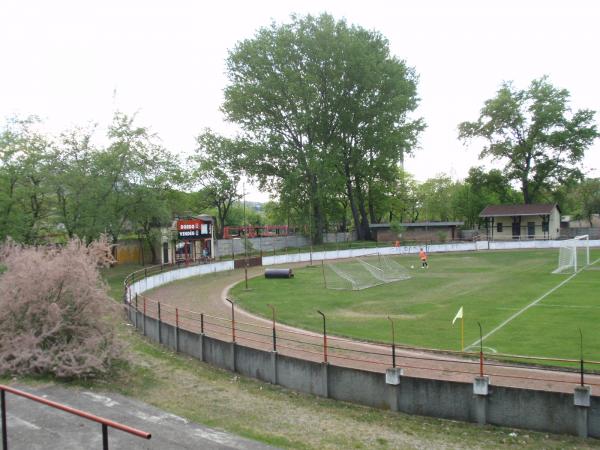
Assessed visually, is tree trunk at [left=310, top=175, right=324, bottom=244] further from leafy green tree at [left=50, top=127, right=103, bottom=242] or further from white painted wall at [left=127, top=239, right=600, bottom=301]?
leafy green tree at [left=50, top=127, right=103, bottom=242]

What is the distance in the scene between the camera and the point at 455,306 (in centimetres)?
2538

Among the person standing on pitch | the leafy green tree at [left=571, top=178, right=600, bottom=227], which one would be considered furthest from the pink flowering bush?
the leafy green tree at [left=571, top=178, right=600, bottom=227]

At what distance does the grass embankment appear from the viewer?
35.7 ft

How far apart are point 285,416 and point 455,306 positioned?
1522 cm

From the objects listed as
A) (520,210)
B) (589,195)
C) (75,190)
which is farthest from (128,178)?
(589,195)

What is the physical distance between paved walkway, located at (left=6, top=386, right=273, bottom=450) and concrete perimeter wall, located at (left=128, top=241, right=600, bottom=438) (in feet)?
13.7

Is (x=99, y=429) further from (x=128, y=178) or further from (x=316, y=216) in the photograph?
(x=316, y=216)

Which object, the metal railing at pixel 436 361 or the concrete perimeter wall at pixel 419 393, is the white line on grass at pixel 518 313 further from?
the concrete perimeter wall at pixel 419 393

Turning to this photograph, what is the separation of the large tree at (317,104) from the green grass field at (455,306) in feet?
72.1

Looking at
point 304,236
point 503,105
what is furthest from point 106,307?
point 503,105

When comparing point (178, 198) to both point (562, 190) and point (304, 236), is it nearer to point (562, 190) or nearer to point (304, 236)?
point (304, 236)

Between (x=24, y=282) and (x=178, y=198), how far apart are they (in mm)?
45755

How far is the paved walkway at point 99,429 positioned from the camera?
931 centimetres

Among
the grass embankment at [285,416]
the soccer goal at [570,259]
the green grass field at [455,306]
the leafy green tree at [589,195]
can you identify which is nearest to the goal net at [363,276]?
the green grass field at [455,306]
